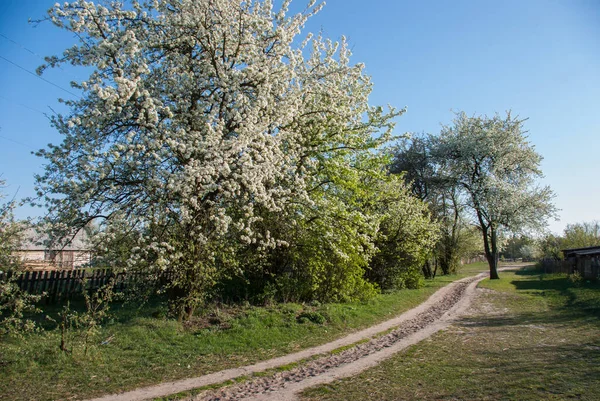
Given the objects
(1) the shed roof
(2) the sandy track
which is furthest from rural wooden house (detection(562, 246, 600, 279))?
(2) the sandy track

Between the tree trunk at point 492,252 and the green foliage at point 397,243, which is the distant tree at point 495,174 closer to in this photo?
the tree trunk at point 492,252

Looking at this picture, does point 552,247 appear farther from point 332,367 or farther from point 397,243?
point 332,367

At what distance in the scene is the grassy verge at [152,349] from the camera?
7.14m

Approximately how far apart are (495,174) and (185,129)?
28.5 meters

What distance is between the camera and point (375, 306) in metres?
16.0

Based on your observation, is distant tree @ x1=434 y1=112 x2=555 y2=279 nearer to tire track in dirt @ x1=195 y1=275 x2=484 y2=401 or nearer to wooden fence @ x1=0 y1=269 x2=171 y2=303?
tire track in dirt @ x1=195 y1=275 x2=484 y2=401

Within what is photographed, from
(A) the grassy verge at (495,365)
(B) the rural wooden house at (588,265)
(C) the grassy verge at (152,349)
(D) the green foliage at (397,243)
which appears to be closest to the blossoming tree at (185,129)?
(C) the grassy verge at (152,349)

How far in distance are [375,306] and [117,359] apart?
34.0 ft

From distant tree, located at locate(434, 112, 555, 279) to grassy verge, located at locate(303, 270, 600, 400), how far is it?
672 inches

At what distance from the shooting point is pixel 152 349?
9078mm

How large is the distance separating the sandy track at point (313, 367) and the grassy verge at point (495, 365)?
1.41 feet

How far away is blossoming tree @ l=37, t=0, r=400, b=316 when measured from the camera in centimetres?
965

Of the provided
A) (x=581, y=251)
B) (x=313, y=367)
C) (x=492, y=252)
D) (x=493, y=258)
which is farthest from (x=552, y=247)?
(x=313, y=367)

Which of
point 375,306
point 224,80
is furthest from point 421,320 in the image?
point 224,80
